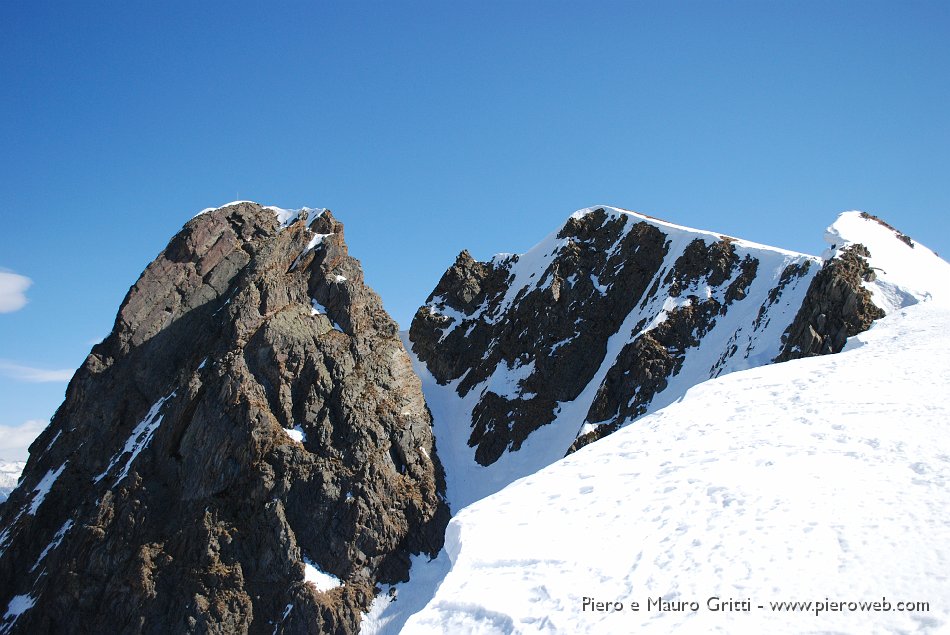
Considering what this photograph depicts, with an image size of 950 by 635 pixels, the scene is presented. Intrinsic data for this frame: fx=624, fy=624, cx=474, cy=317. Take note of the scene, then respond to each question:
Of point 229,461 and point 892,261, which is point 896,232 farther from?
point 229,461

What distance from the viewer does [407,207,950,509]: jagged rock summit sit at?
41188mm

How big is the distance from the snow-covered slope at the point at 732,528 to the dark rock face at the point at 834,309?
21.9 metres

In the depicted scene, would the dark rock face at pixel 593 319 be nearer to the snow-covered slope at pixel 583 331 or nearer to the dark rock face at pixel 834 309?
A: the snow-covered slope at pixel 583 331

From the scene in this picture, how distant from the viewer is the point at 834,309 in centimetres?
3706

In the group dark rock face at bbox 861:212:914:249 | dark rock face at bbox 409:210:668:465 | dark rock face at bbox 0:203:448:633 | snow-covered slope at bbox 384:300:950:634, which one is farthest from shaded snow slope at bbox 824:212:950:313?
dark rock face at bbox 0:203:448:633

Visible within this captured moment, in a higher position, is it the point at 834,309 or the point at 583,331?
the point at 583,331

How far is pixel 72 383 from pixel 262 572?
32.6m

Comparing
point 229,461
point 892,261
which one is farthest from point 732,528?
point 229,461

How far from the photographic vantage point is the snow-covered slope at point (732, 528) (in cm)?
837

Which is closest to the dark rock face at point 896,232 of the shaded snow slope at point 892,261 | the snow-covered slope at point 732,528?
the shaded snow slope at point 892,261

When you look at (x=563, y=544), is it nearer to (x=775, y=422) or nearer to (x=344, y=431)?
(x=775, y=422)

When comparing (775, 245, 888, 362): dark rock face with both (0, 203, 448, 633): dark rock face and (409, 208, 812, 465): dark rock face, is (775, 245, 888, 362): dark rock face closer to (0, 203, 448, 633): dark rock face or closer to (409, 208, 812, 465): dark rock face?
(409, 208, 812, 465): dark rock face

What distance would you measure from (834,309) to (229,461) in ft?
163

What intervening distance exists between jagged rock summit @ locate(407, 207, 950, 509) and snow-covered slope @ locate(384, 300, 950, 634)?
24.6 meters
